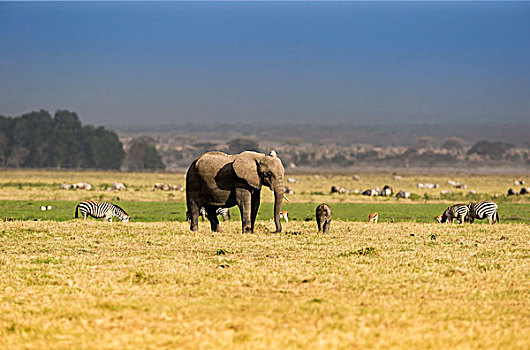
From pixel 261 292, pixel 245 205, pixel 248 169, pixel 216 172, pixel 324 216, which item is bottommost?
pixel 261 292

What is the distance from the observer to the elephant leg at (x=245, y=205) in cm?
2373

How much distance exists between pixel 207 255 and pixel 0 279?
5452 mm

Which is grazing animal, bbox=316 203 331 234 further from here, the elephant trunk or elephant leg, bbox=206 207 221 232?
elephant leg, bbox=206 207 221 232

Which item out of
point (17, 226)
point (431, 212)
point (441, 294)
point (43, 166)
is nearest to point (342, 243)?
point (441, 294)

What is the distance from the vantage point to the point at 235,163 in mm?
23844

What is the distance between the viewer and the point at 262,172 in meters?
24.0

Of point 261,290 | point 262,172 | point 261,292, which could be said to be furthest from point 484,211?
point 261,292

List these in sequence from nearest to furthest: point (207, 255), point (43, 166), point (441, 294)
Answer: point (441, 294), point (207, 255), point (43, 166)

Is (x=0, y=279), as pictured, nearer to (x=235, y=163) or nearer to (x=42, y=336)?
(x=42, y=336)

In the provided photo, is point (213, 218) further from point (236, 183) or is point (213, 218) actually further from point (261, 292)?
point (261, 292)

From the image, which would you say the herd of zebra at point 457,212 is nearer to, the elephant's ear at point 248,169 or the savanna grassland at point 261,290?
the savanna grassland at point 261,290

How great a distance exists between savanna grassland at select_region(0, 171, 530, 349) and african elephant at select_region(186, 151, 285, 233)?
130cm

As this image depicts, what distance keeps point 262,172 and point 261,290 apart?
432 inches

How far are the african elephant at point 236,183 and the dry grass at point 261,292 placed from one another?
83.4 inches
